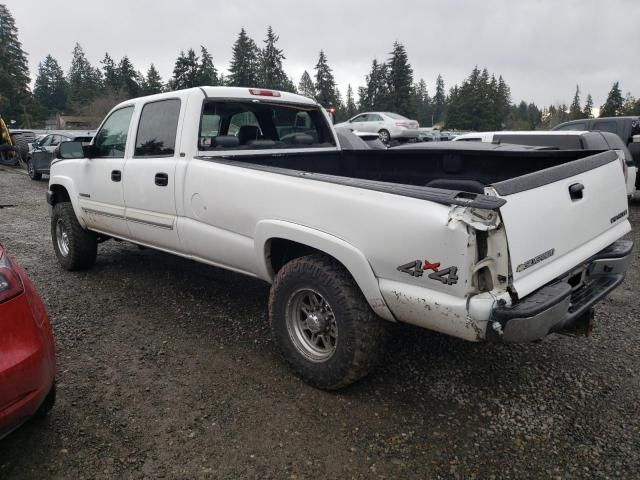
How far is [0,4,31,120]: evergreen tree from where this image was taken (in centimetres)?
6291

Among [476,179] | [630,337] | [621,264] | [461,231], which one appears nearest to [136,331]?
[461,231]

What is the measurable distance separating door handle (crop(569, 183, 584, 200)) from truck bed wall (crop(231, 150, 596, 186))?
88cm

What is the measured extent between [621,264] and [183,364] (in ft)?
9.82

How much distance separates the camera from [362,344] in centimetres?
259

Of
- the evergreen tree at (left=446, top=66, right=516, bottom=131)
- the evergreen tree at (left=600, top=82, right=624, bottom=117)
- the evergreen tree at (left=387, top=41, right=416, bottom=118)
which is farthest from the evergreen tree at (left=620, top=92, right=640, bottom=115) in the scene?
the evergreen tree at (left=387, top=41, right=416, bottom=118)

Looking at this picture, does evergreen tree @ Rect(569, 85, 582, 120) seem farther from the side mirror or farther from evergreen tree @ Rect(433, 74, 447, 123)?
the side mirror

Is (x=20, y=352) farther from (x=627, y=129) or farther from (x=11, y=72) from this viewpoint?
(x=11, y=72)

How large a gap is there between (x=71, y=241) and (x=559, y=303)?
193 inches

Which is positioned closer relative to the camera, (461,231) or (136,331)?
(461,231)

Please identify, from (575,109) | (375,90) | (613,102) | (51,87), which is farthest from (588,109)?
(51,87)

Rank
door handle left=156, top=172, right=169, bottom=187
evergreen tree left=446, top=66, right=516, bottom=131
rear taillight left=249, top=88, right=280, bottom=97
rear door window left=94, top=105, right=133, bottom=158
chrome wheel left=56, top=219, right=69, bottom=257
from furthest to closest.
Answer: evergreen tree left=446, top=66, right=516, bottom=131 → chrome wheel left=56, top=219, right=69, bottom=257 → rear door window left=94, top=105, right=133, bottom=158 → rear taillight left=249, top=88, right=280, bottom=97 → door handle left=156, top=172, right=169, bottom=187

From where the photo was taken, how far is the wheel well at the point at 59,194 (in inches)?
211

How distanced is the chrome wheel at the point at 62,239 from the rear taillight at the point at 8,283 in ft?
11.4

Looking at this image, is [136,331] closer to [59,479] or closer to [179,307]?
[179,307]
